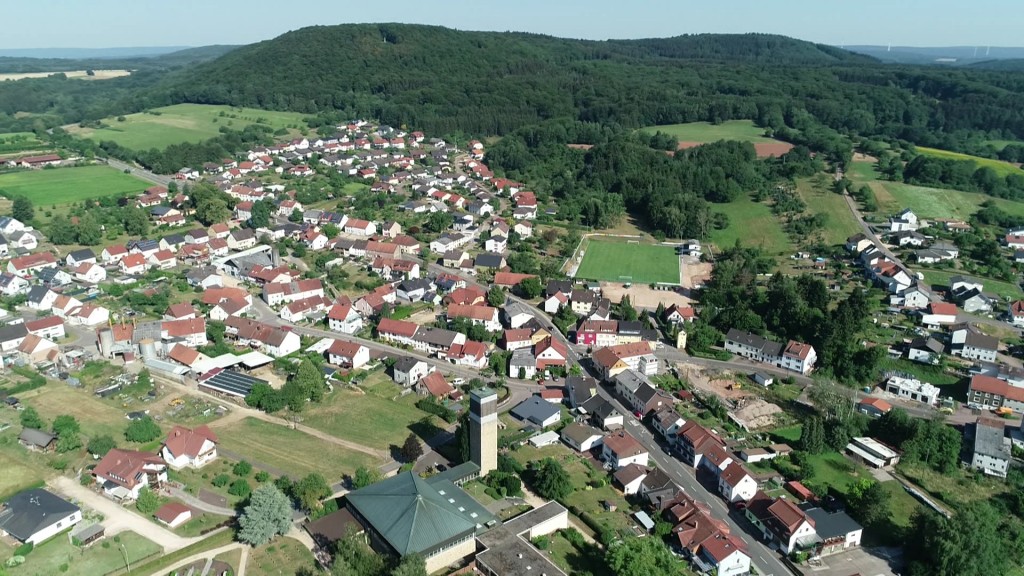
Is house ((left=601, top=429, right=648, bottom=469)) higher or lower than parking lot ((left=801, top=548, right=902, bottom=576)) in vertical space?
higher

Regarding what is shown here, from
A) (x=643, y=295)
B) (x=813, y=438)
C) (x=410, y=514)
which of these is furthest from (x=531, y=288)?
(x=410, y=514)

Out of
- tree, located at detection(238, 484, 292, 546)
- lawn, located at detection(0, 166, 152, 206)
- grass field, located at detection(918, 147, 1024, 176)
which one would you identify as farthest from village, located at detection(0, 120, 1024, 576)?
grass field, located at detection(918, 147, 1024, 176)

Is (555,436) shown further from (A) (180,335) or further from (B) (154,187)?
(B) (154,187)

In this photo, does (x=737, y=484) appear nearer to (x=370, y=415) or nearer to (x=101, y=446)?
(x=370, y=415)

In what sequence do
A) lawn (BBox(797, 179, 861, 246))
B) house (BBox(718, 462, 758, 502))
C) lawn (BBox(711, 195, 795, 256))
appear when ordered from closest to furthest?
house (BBox(718, 462, 758, 502)), lawn (BBox(711, 195, 795, 256)), lawn (BBox(797, 179, 861, 246))

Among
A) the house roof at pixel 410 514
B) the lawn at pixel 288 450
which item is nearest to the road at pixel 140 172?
the lawn at pixel 288 450

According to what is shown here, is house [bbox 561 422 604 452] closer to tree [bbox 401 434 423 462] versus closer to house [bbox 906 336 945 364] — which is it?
Answer: tree [bbox 401 434 423 462]

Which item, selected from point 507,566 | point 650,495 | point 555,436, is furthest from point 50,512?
point 650,495
